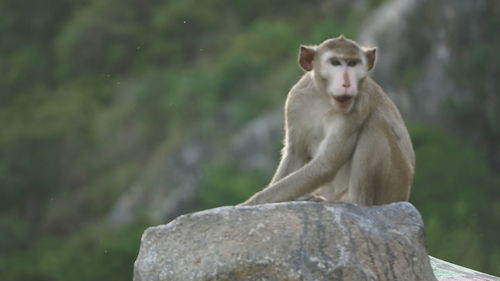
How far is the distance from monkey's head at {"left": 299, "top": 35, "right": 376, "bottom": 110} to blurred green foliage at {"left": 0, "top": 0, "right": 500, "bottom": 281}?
34.2 metres

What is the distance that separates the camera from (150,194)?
220ft

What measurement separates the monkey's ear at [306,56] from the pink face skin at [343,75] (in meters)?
0.22

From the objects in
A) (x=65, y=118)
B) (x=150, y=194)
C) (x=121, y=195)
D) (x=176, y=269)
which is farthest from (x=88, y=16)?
(x=176, y=269)

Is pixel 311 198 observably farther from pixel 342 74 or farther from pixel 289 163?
pixel 342 74

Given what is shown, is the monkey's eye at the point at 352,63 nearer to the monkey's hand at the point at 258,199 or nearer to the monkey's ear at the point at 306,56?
the monkey's ear at the point at 306,56

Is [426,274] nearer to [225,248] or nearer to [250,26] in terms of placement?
[225,248]

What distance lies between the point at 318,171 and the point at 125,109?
227 ft

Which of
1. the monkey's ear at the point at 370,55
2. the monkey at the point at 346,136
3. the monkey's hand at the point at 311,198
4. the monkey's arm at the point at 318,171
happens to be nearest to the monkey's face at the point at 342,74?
the monkey at the point at 346,136

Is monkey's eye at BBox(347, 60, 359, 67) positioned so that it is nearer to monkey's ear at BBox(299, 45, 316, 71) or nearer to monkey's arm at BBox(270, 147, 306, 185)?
monkey's ear at BBox(299, 45, 316, 71)

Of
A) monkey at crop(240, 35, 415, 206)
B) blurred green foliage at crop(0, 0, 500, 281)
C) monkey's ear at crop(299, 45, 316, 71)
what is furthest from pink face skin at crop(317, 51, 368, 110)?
blurred green foliage at crop(0, 0, 500, 281)

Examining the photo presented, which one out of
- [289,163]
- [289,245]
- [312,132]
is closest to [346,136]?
[312,132]

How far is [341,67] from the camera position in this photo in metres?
11.3

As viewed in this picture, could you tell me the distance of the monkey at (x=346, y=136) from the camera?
37.3 ft

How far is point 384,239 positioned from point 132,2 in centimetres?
8457
